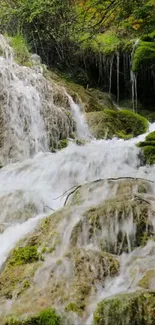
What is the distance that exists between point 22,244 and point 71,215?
0.65 meters

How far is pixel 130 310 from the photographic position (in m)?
3.11

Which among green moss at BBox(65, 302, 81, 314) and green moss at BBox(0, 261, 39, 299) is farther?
green moss at BBox(0, 261, 39, 299)

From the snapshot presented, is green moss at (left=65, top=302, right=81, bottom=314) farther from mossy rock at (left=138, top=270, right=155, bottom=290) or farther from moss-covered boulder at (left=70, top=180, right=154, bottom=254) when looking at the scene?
moss-covered boulder at (left=70, top=180, right=154, bottom=254)

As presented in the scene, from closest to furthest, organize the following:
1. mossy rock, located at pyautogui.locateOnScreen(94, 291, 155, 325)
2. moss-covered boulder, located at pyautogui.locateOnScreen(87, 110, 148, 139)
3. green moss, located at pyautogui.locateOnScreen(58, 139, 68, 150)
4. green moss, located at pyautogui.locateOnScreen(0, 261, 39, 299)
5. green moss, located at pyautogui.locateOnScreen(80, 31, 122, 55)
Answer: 1. mossy rock, located at pyautogui.locateOnScreen(94, 291, 155, 325)
2. green moss, located at pyautogui.locateOnScreen(0, 261, 39, 299)
3. green moss, located at pyautogui.locateOnScreen(58, 139, 68, 150)
4. moss-covered boulder, located at pyautogui.locateOnScreen(87, 110, 148, 139)
5. green moss, located at pyautogui.locateOnScreen(80, 31, 122, 55)

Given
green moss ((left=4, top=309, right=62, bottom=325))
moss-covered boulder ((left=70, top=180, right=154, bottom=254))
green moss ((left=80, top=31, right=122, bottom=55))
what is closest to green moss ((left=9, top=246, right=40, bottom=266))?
moss-covered boulder ((left=70, top=180, right=154, bottom=254))

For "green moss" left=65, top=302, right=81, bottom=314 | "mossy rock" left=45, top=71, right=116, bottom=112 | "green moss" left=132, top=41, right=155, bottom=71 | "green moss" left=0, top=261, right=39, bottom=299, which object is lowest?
"green moss" left=0, top=261, right=39, bottom=299

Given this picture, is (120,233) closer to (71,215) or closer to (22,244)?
(71,215)

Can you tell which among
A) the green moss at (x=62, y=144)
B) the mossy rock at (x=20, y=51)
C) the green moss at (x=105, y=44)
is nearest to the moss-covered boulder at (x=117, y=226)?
the green moss at (x=62, y=144)

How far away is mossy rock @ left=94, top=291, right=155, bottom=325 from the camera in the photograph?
10.2ft

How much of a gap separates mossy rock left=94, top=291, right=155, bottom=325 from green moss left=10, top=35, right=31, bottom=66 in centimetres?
1004

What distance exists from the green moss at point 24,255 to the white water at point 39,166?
170mm

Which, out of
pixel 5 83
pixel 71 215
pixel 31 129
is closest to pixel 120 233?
pixel 71 215

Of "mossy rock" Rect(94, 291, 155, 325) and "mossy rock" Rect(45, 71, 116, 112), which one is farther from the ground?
"mossy rock" Rect(45, 71, 116, 112)

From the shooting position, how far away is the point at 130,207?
4.69 m
